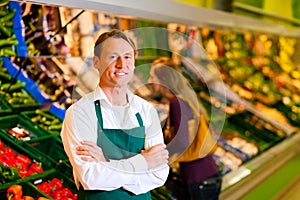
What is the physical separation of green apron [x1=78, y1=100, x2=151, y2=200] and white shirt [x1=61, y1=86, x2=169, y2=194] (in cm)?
1

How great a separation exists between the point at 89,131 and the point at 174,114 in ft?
2.11

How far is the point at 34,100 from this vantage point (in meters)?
2.56

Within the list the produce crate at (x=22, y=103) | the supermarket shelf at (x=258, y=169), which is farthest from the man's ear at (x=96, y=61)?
the supermarket shelf at (x=258, y=169)

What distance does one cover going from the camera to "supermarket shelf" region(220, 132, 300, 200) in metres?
3.08

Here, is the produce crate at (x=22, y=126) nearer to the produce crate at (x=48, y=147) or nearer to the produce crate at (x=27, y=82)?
the produce crate at (x=48, y=147)

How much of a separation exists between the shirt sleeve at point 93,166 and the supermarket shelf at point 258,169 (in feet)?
5.00

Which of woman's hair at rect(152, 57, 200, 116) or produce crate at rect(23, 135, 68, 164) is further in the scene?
produce crate at rect(23, 135, 68, 164)

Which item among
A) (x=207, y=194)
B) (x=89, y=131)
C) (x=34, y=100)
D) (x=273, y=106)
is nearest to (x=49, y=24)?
(x=34, y=100)

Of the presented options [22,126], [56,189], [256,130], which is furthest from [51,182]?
[256,130]

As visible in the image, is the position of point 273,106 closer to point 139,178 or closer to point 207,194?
point 207,194

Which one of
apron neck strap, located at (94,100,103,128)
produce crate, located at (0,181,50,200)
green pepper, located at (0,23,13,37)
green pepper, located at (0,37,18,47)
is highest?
green pepper, located at (0,23,13,37)

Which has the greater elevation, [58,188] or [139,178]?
[139,178]

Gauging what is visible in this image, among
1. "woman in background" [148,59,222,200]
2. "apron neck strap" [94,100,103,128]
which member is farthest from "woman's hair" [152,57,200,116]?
"apron neck strap" [94,100,103,128]

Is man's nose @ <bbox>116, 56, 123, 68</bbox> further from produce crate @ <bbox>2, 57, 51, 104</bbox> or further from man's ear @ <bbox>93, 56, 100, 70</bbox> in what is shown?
produce crate @ <bbox>2, 57, 51, 104</bbox>
